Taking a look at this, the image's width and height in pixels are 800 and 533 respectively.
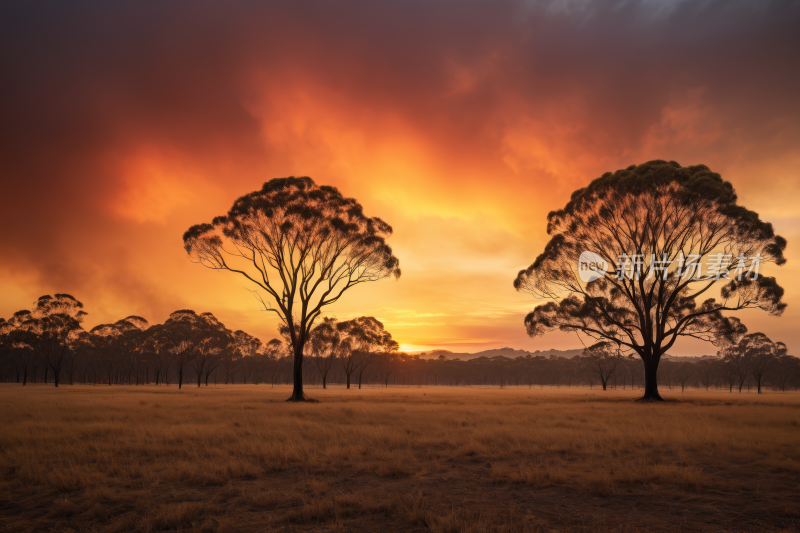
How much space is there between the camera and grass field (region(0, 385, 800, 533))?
251 inches

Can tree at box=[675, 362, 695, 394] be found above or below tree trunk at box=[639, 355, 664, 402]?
below

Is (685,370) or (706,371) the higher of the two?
(706,371)

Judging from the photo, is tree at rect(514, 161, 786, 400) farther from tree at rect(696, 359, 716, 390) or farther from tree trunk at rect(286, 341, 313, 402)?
tree at rect(696, 359, 716, 390)

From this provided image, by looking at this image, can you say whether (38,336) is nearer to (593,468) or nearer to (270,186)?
(270,186)

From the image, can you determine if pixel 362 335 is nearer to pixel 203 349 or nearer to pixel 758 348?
pixel 203 349

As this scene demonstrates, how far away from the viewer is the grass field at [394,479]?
20.9ft

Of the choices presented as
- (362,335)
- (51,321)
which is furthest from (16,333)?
(362,335)

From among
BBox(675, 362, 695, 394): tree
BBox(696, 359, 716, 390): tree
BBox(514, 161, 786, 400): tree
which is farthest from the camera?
BBox(675, 362, 695, 394): tree

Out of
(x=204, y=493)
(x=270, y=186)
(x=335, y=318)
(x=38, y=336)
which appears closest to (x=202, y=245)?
(x=270, y=186)

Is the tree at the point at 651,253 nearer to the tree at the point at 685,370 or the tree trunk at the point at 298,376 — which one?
the tree trunk at the point at 298,376

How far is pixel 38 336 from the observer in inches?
2813

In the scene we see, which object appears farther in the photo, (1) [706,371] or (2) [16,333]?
(1) [706,371]

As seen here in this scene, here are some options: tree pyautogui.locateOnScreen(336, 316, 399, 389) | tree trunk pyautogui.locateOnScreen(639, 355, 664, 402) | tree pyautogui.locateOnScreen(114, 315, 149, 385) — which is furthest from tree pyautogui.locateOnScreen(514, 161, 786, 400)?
tree pyautogui.locateOnScreen(114, 315, 149, 385)

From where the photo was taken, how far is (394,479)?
29.3 feet
